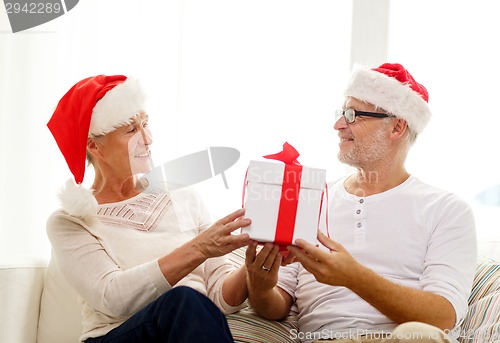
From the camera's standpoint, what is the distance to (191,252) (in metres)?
1.84

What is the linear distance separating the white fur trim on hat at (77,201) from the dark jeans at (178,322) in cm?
36

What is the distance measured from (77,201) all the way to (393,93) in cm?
103

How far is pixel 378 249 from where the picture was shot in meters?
2.02

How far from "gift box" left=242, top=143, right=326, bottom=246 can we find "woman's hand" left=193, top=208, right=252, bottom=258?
25mm

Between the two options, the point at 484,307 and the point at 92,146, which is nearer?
the point at 484,307

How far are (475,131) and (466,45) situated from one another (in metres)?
0.37

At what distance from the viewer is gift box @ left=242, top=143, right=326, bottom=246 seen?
1.69 meters

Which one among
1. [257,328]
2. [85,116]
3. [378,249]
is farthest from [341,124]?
[85,116]

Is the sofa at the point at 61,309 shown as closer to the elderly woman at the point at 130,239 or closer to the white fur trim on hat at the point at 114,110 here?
the elderly woman at the point at 130,239

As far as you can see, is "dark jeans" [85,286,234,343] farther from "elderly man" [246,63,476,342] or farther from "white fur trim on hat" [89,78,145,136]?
"white fur trim on hat" [89,78,145,136]

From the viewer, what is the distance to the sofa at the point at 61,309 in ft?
6.44

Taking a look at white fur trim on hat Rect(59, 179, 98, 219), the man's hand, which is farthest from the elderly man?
white fur trim on hat Rect(59, 179, 98, 219)

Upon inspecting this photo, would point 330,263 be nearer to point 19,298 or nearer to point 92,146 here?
point 92,146

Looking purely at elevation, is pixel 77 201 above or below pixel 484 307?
above
